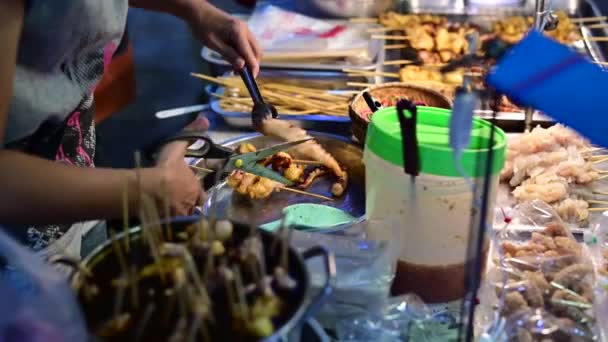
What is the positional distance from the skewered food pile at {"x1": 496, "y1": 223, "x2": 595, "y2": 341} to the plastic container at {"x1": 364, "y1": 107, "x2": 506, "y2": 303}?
109 millimetres

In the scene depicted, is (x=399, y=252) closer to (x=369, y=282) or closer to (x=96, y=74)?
(x=369, y=282)

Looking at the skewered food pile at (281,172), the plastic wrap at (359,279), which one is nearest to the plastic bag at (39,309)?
the plastic wrap at (359,279)

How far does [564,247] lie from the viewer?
129 cm

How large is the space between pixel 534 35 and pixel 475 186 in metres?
0.25

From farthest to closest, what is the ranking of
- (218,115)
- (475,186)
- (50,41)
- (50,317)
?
(218,115)
(50,41)
(475,186)
(50,317)

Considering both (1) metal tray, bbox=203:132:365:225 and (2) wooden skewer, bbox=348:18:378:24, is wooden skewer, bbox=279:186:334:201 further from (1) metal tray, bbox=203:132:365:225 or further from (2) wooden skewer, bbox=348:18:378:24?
(2) wooden skewer, bbox=348:18:378:24

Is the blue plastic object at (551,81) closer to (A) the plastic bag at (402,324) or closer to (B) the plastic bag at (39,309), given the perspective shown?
(A) the plastic bag at (402,324)

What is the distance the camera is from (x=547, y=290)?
3.82 feet

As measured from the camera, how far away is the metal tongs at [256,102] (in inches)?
66.5

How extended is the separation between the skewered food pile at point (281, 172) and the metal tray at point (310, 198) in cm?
2

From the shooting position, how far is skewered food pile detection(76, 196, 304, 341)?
75 centimetres

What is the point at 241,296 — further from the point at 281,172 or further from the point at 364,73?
the point at 364,73

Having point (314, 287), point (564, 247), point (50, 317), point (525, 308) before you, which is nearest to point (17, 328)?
point (50, 317)

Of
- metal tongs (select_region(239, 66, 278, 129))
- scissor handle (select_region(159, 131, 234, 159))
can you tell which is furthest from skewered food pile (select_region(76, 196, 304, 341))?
metal tongs (select_region(239, 66, 278, 129))
